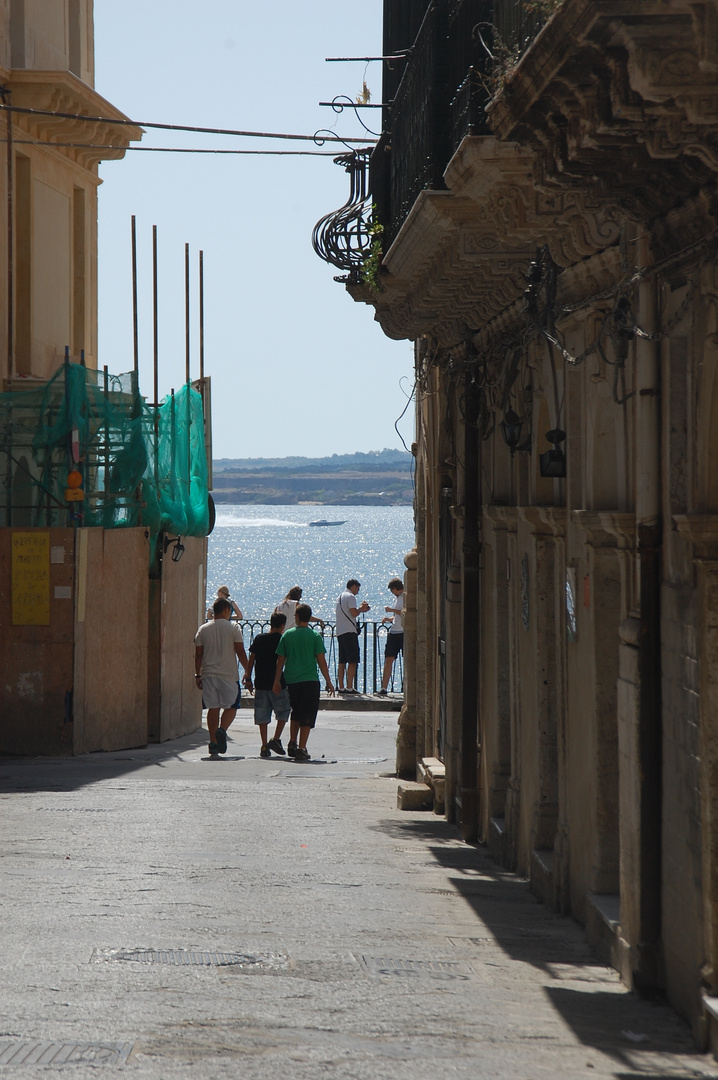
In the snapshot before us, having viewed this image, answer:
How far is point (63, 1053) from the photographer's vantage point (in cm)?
492

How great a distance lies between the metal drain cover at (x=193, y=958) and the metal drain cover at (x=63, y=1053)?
4.06ft

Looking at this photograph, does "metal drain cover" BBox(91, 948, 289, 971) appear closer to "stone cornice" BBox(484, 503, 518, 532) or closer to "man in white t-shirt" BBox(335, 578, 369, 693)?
"stone cornice" BBox(484, 503, 518, 532)

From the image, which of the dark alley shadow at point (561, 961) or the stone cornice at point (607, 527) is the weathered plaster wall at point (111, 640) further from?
the stone cornice at point (607, 527)

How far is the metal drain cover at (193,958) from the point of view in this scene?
6332 mm

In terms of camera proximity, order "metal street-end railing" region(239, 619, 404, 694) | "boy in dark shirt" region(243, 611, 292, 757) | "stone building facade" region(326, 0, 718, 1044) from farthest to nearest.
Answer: "metal street-end railing" region(239, 619, 404, 694), "boy in dark shirt" region(243, 611, 292, 757), "stone building facade" region(326, 0, 718, 1044)

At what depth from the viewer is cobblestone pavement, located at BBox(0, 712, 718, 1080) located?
507 centimetres

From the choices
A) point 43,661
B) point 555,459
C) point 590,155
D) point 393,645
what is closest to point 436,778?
point 43,661

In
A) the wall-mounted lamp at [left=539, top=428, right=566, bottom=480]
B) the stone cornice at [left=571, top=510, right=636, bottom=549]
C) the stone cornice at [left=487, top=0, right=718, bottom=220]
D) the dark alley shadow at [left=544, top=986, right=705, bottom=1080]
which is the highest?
the stone cornice at [left=487, top=0, right=718, bottom=220]

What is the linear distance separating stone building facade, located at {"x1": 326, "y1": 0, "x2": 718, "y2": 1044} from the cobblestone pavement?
40 centimetres

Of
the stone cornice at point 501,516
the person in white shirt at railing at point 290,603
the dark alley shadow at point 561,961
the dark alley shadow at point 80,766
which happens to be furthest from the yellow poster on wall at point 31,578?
the dark alley shadow at point 561,961

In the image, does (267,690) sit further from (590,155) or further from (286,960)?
(590,155)

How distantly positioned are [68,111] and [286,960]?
16.7m

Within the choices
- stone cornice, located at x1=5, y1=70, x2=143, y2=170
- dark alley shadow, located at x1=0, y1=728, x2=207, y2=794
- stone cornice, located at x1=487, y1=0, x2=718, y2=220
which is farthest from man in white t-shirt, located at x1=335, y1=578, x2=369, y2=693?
stone cornice, located at x1=487, y1=0, x2=718, y2=220

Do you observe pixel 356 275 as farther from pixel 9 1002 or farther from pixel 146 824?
pixel 9 1002
